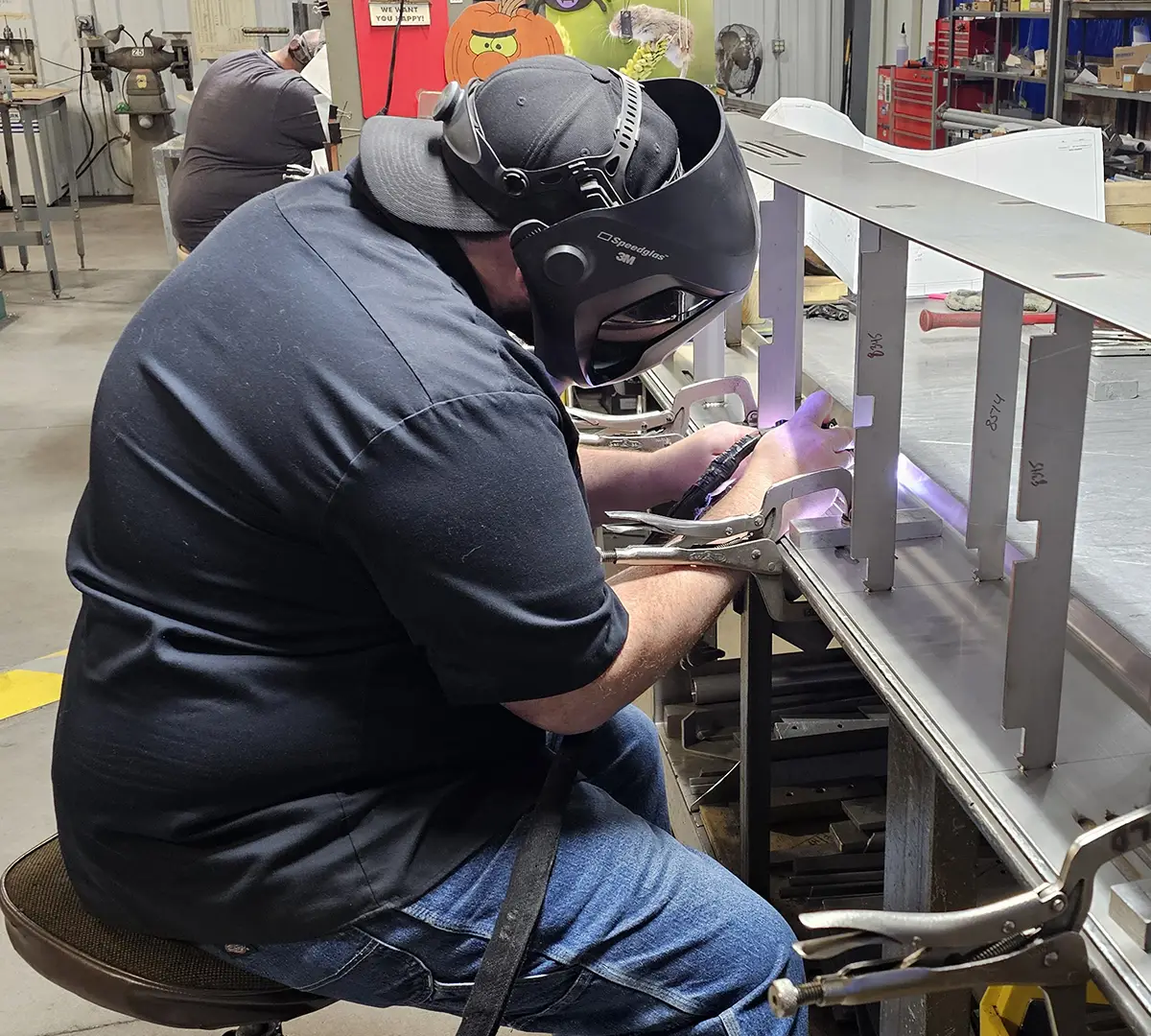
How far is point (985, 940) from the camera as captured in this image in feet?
2.55

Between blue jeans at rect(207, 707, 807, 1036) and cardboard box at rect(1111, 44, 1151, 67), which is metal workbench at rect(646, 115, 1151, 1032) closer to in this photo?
blue jeans at rect(207, 707, 807, 1036)

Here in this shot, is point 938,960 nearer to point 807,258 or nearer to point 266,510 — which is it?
point 266,510

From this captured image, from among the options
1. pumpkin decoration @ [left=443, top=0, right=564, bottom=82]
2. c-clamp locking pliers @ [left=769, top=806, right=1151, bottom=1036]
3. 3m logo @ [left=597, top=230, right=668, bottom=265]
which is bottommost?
c-clamp locking pliers @ [left=769, top=806, right=1151, bottom=1036]

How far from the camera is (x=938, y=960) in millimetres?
792

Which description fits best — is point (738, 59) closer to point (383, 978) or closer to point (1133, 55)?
point (1133, 55)

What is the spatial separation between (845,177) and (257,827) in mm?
897

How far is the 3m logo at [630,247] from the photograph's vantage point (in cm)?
104

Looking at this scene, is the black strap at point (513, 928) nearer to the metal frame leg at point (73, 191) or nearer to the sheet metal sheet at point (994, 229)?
the sheet metal sheet at point (994, 229)

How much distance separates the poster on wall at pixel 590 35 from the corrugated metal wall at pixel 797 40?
6163 mm

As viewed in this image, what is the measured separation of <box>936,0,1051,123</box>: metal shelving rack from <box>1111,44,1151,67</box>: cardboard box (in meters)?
0.75

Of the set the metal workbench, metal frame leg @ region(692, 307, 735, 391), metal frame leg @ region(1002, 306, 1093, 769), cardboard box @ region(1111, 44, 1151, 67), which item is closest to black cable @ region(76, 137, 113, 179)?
cardboard box @ region(1111, 44, 1151, 67)

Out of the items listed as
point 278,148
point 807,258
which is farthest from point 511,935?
point 278,148

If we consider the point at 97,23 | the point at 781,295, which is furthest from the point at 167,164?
the point at 781,295

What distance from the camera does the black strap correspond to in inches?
39.3
